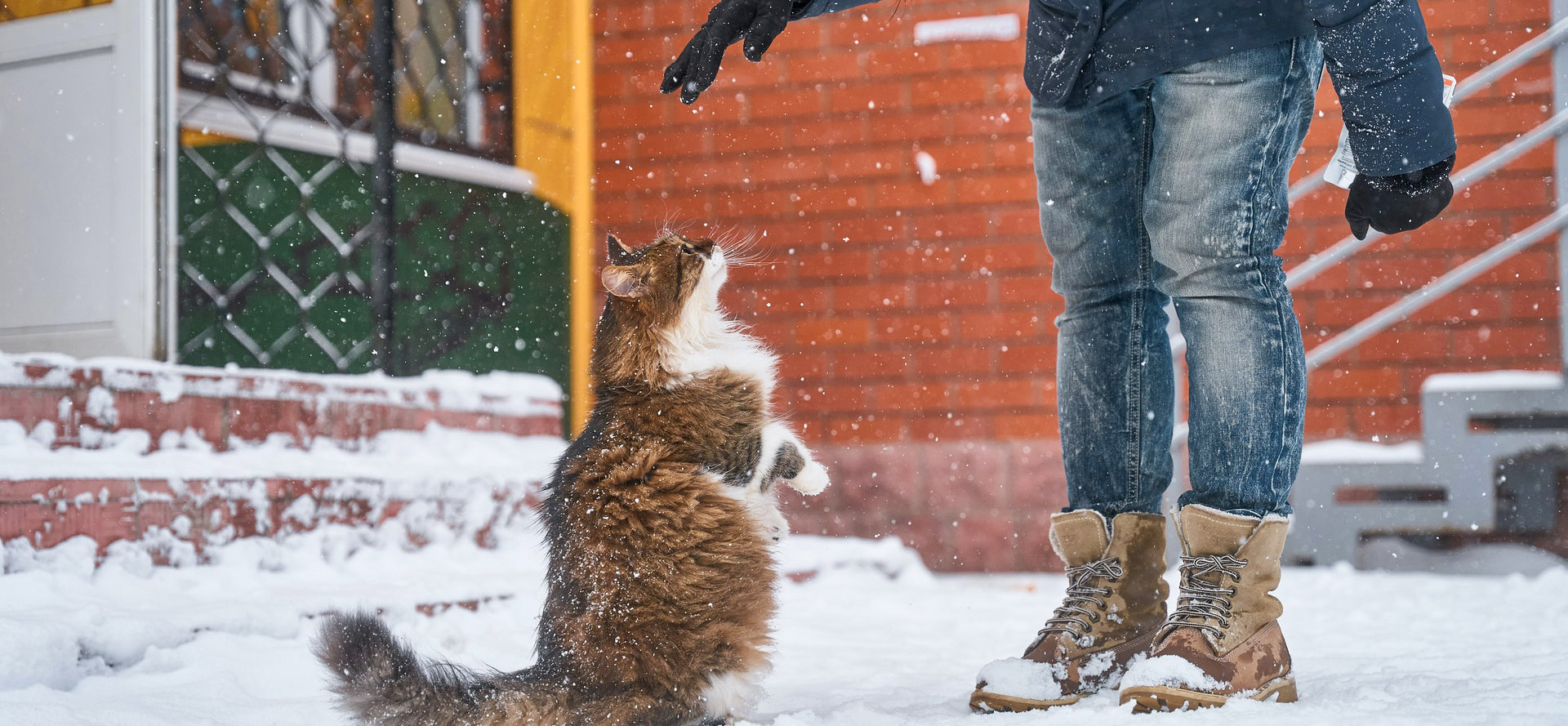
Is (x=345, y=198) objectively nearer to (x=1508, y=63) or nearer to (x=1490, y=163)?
(x=1490, y=163)

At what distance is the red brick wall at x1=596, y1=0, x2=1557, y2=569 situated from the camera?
4641 millimetres

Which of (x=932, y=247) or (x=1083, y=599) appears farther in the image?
(x=932, y=247)

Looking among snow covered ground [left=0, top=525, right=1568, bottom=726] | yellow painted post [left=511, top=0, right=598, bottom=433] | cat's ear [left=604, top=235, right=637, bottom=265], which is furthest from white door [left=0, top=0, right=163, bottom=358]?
yellow painted post [left=511, top=0, right=598, bottom=433]

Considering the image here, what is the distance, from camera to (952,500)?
5.01 metres

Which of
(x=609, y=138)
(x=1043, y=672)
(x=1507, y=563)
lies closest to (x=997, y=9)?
(x=609, y=138)

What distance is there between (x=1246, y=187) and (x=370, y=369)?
3.82 m

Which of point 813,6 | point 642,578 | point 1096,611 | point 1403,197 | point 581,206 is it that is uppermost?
point 581,206

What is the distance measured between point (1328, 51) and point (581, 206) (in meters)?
4.45

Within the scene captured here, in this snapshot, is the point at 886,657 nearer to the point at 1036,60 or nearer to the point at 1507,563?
the point at 1036,60

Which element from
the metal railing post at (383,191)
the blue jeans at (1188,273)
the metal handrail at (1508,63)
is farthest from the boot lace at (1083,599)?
the metal railing post at (383,191)

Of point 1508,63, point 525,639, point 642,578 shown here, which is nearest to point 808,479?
point 642,578

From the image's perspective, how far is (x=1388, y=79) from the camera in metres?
1.67

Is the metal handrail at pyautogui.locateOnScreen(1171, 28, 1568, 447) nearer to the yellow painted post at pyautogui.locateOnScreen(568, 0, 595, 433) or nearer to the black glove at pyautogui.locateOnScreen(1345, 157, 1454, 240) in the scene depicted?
the black glove at pyautogui.locateOnScreen(1345, 157, 1454, 240)

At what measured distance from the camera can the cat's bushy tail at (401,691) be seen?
1.57m
